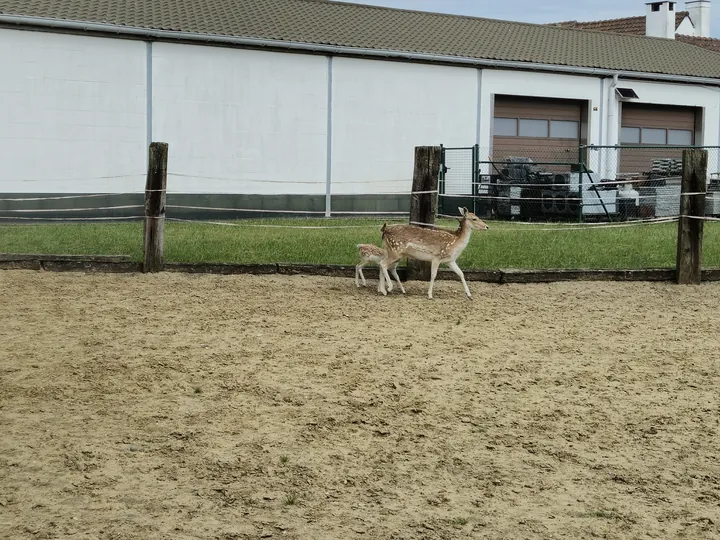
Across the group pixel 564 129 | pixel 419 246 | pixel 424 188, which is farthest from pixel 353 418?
pixel 564 129

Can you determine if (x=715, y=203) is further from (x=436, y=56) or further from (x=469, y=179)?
(x=436, y=56)

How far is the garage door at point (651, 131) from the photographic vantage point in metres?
31.3

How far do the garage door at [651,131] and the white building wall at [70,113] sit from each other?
45.6ft

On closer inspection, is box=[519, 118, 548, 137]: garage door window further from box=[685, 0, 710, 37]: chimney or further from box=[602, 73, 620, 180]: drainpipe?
box=[685, 0, 710, 37]: chimney

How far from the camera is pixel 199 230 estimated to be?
764 inches

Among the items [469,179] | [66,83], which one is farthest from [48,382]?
[469,179]

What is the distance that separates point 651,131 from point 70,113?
1719 centimetres

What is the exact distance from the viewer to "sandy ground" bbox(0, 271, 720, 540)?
16.8ft

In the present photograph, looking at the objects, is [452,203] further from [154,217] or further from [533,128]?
[154,217]

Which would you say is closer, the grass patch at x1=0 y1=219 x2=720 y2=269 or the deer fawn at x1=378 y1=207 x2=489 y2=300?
the deer fawn at x1=378 y1=207 x2=489 y2=300

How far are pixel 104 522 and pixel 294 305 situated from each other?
19.0 ft

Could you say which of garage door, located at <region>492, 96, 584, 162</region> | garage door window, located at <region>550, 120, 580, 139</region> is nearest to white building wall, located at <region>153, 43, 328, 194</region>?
garage door, located at <region>492, 96, 584, 162</region>

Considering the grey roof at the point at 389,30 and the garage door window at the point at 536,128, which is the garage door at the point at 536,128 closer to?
the garage door window at the point at 536,128

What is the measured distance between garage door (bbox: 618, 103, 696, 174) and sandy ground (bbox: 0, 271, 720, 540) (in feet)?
69.5
